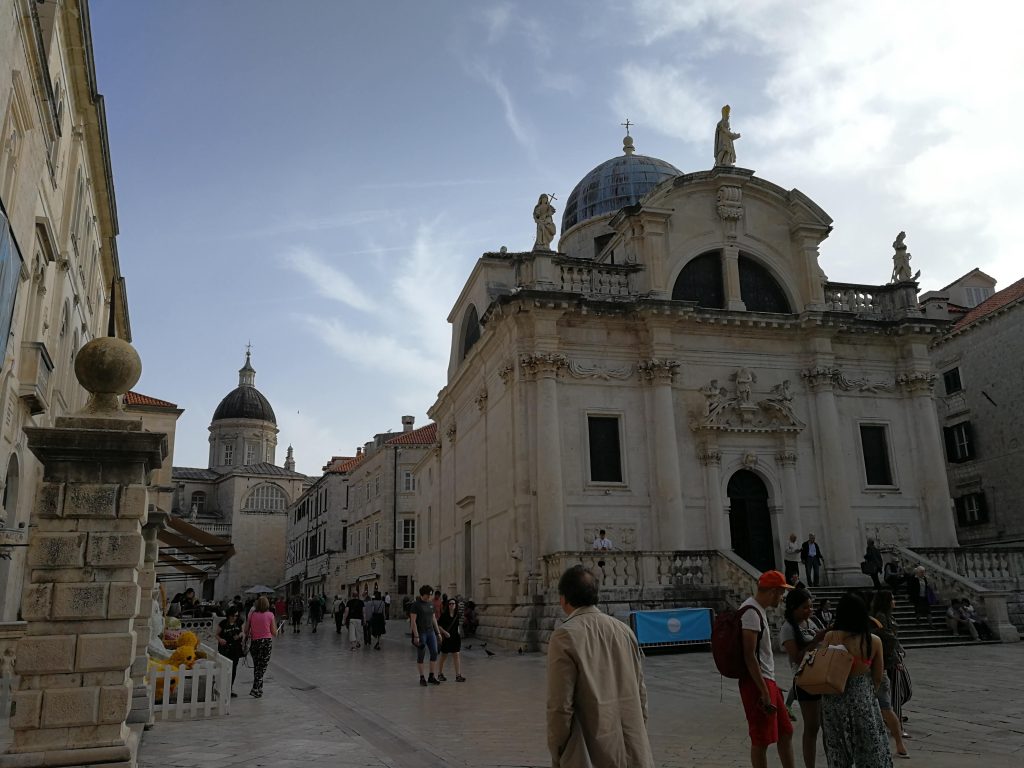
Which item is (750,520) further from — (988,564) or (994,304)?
(994,304)

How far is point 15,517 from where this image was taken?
17328 millimetres

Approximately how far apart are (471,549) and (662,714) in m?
18.7

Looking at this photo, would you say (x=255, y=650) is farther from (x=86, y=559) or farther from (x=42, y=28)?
(x=42, y=28)

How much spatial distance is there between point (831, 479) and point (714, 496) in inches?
157

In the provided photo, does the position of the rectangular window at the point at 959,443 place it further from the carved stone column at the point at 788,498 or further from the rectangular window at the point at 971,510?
the carved stone column at the point at 788,498

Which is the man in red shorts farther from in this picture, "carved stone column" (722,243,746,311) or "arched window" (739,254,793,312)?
"arched window" (739,254,793,312)

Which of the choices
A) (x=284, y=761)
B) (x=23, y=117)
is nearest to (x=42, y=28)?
(x=23, y=117)

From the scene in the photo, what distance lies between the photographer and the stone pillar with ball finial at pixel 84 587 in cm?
644

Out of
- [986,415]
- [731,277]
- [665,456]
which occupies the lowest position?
[665,456]

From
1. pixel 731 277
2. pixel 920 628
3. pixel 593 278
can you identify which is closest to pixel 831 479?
pixel 920 628

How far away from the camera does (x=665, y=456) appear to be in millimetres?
23672

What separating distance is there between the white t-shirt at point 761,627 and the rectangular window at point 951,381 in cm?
3224

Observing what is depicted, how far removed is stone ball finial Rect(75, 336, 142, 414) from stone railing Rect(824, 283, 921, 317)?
970 inches

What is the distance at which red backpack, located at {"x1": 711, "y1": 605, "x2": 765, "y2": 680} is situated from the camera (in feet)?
20.4
